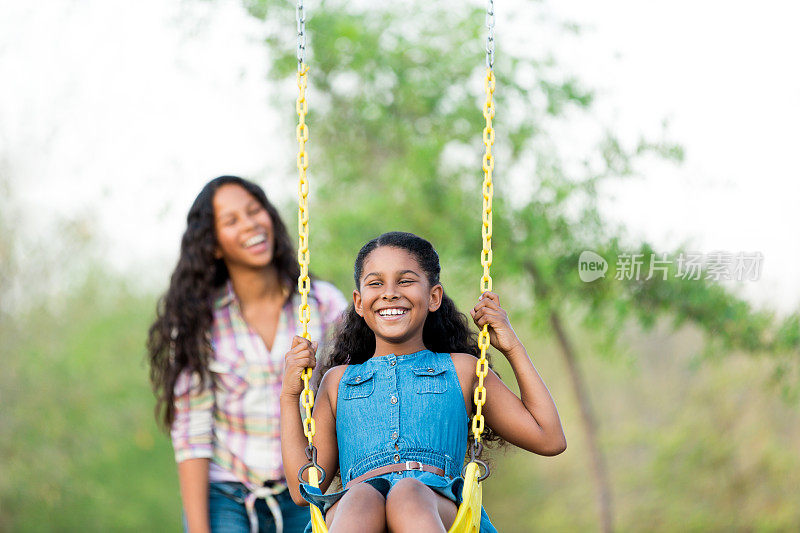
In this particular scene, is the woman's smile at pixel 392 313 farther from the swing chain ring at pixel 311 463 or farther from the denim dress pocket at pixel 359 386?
the swing chain ring at pixel 311 463

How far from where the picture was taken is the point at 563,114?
523 cm

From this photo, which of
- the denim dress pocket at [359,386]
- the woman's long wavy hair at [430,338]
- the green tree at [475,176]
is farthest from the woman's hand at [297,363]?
the green tree at [475,176]

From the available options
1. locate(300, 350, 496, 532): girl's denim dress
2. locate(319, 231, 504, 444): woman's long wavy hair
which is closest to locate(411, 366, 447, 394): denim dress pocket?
locate(300, 350, 496, 532): girl's denim dress

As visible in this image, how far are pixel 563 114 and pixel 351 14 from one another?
52.4 inches

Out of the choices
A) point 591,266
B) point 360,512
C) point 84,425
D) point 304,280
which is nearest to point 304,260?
point 304,280

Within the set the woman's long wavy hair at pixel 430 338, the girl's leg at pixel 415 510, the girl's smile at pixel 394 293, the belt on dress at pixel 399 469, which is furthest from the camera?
the woman's long wavy hair at pixel 430 338

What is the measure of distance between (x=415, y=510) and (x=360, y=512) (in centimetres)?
12

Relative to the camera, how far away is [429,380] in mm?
2365

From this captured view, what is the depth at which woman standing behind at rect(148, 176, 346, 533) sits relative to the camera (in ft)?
9.25

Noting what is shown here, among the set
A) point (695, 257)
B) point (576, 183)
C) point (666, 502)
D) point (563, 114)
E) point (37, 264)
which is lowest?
point (666, 502)

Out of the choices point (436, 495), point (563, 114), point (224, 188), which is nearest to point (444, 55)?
point (563, 114)

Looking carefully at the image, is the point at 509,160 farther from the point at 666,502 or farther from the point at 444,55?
the point at 666,502

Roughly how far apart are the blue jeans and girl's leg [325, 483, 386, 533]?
0.75m

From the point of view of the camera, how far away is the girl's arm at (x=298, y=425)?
2.39m
